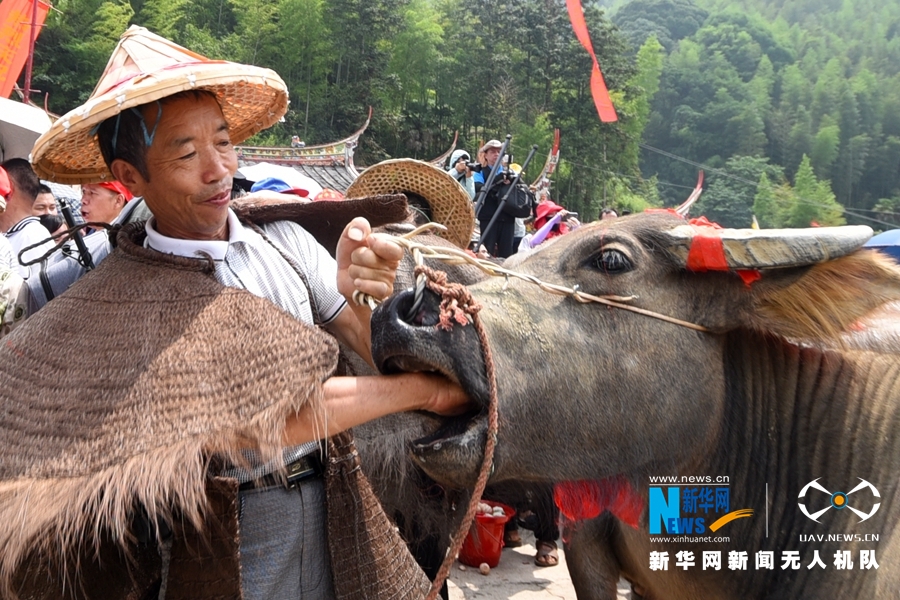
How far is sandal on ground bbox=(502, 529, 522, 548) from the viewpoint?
5.43 m

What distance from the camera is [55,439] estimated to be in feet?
4.36

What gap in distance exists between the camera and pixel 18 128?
4324 mm

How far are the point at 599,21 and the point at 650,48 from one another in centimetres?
1370

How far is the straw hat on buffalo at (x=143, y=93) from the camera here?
154 cm

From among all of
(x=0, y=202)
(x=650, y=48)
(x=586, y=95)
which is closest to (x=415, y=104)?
(x=586, y=95)

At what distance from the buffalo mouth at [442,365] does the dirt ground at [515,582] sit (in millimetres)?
3235

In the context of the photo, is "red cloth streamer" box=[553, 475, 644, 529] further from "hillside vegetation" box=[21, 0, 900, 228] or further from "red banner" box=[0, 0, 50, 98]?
"hillside vegetation" box=[21, 0, 900, 228]

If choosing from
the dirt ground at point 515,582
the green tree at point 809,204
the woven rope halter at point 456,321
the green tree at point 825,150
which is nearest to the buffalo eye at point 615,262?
the woven rope halter at point 456,321

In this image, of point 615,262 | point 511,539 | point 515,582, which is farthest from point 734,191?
point 615,262

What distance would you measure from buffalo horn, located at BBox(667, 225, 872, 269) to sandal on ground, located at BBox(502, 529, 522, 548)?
406 cm

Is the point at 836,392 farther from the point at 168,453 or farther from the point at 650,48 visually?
the point at 650,48

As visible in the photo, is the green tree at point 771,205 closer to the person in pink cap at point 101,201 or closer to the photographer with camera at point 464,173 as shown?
the photographer with camera at point 464,173

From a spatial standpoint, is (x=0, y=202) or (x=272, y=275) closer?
(x=272, y=275)

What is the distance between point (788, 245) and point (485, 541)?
3.55 m
